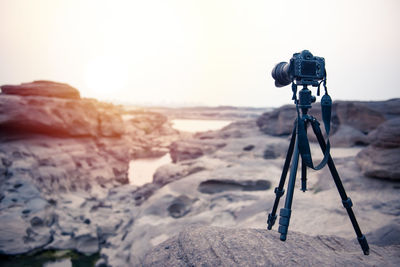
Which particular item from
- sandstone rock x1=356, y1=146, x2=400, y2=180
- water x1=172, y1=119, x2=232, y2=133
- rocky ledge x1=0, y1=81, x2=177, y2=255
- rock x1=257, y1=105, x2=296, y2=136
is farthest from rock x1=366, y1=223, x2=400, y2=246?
water x1=172, y1=119, x2=232, y2=133

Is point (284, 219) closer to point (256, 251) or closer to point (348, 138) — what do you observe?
point (256, 251)

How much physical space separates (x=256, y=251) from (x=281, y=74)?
1778 millimetres

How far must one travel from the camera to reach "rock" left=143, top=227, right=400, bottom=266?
90.7 inches

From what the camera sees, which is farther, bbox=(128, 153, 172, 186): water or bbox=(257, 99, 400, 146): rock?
bbox=(128, 153, 172, 186): water

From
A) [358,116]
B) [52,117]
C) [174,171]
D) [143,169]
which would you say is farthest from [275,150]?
[52,117]

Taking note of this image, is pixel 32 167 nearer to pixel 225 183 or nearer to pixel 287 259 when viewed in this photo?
pixel 225 183

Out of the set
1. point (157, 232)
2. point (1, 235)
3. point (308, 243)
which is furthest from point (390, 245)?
point (1, 235)

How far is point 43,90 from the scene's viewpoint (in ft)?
40.7

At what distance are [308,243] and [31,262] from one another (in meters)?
7.00

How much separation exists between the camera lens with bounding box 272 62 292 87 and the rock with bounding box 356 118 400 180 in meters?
4.11

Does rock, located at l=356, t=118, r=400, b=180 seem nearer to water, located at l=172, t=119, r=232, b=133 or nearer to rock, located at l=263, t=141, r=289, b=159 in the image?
rock, located at l=263, t=141, r=289, b=159

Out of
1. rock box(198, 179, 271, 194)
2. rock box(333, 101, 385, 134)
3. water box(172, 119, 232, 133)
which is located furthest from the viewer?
water box(172, 119, 232, 133)

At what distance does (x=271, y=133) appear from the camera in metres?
15.2

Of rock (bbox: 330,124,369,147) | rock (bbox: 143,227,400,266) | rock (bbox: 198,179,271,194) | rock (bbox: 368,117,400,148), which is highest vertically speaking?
rock (bbox: 368,117,400,148)
